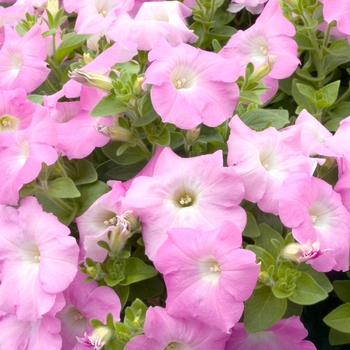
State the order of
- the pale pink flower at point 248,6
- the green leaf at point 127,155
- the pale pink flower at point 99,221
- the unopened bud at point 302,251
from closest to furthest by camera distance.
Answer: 1. the unopened bud at point 302,251
2. the pale pink flower at point 99,221
3. the green leaf at point 127,155
4. the pale pink flower at point 248,6

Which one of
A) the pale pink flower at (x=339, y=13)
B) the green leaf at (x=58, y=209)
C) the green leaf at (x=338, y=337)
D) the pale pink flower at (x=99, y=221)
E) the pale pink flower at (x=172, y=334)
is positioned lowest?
the green leaf at (x=338, y=337)

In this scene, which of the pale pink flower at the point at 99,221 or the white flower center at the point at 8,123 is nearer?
the pale pink flower at the point at 99,221

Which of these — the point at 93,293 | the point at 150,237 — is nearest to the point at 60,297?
the point at 93,293

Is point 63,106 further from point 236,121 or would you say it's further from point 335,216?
point 335,216

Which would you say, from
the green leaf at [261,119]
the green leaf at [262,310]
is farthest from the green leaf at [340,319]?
the green leaf at [261,119]

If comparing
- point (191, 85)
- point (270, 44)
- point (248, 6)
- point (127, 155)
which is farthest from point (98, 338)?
point (248, 6)

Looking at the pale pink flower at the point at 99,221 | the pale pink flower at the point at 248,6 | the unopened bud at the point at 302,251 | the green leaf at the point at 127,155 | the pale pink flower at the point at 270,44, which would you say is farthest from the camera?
the pale pink flower at the point at 248,6

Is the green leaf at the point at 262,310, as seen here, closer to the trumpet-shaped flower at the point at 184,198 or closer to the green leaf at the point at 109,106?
the trumpet-shaped flower at the point at 184,198
